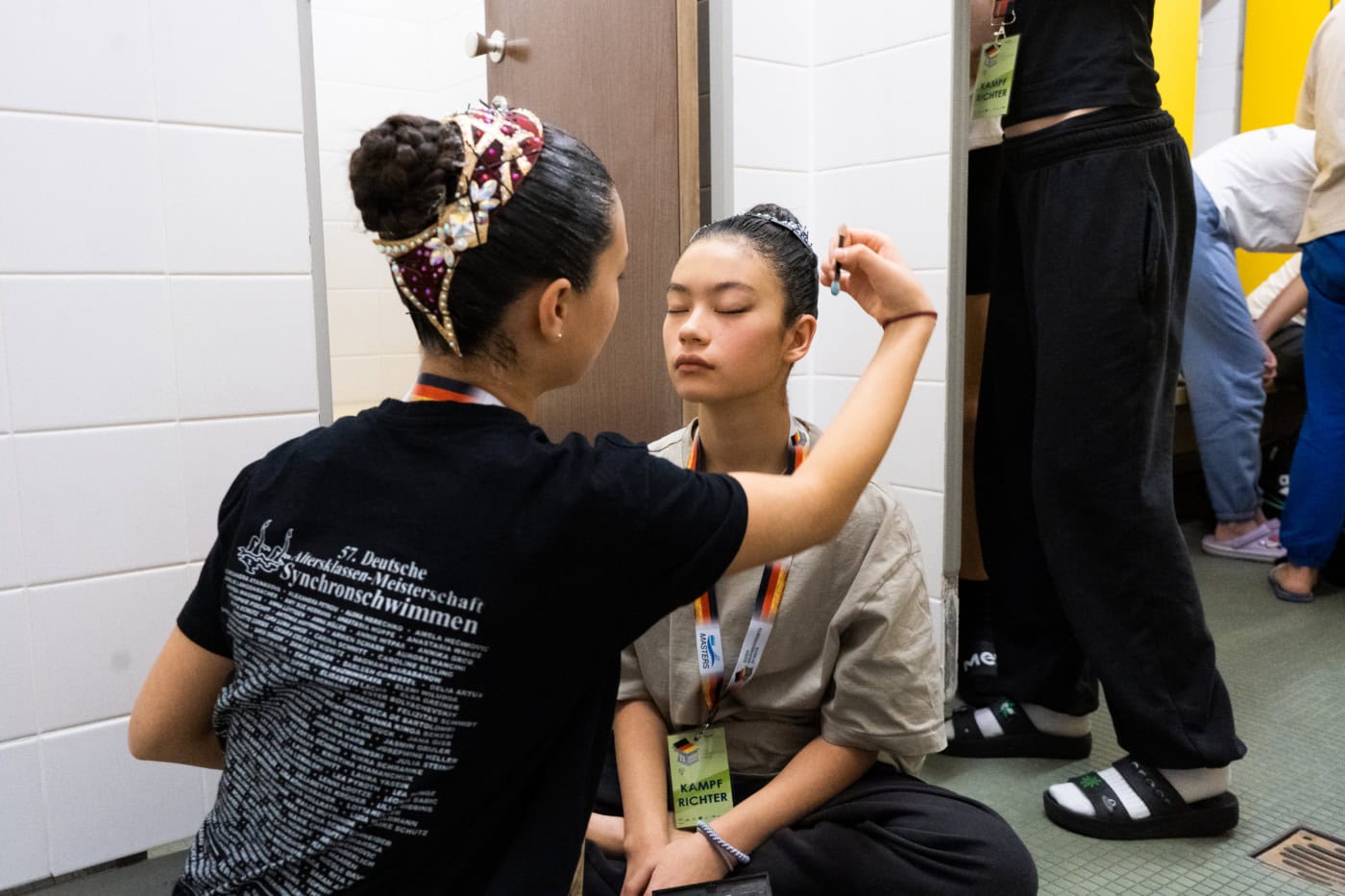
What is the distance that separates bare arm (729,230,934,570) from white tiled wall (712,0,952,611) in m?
0.94

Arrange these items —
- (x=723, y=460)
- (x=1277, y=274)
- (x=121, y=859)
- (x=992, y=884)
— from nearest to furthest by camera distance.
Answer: (x=992, y=884) → (x=723, y=460) → (x=121, y=859) → (x=1277, y=274)

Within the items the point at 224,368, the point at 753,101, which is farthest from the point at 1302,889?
the point at 224,368

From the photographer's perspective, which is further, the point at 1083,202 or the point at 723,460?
the point at 1083,202

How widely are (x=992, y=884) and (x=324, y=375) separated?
1.24 m

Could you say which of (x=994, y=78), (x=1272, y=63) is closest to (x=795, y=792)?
(x=994, y=78)

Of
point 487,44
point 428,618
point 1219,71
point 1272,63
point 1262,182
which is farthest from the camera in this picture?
point 1219,71

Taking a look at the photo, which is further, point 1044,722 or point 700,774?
point 1044,722

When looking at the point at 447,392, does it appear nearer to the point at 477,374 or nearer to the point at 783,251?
the point at 477,374

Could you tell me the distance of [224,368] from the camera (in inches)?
60.8

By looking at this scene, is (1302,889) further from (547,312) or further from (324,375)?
(324,375)

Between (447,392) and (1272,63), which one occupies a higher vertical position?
(1272,63)

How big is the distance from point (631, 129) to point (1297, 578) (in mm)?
2200

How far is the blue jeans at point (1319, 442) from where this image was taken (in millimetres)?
2561

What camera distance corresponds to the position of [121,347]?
4.79 ft
